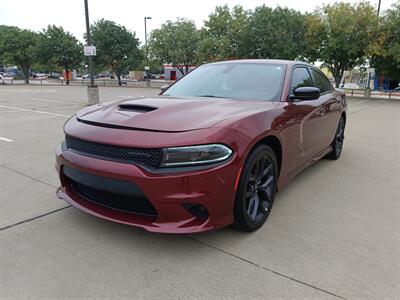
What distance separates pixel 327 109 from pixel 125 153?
3.21 metres

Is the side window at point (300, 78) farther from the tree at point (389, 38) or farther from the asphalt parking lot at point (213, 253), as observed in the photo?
the tree at point (389, 38)

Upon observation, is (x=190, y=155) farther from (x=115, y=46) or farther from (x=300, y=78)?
(x=115, y=46)

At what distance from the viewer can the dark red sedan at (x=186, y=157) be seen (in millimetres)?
2424

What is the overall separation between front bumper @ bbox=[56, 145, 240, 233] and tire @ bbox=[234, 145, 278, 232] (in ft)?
0.39

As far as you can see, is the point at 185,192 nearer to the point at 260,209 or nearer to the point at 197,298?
the point at 197,298

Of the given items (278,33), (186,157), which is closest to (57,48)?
(278,33)

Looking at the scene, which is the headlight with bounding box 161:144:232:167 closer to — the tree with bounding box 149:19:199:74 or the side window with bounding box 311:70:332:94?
the side window with bounding box 311:70:332:94

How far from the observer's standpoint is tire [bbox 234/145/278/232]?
9.03 feet

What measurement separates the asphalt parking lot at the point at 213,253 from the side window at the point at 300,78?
4.15ft

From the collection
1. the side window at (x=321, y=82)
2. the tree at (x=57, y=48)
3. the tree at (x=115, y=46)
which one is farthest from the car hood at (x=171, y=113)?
the tree at (x=57, y=48)

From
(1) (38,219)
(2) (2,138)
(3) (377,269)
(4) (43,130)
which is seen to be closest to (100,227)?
(1) (38,219)

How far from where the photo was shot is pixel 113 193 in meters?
2.57

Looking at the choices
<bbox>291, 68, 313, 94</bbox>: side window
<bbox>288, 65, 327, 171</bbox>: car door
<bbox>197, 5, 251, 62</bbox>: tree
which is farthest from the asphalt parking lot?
<bbox>197, 5, 251, 62</bbox>: tree

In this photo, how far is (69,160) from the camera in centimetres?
282
